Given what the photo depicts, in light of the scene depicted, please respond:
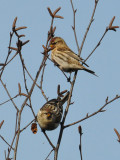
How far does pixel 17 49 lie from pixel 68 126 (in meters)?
1.22

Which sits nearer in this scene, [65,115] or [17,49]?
[17,49]

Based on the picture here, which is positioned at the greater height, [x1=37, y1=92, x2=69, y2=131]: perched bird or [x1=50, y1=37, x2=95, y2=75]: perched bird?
[x1=50, y1=37, x2=95, y2=75]: perched bird

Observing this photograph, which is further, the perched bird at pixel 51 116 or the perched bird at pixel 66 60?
the perched bird at pixel 66 60

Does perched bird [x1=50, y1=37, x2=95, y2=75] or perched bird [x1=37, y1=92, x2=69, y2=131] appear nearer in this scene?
perched bird [x1=37, y1=92, x2=69, y2=131]

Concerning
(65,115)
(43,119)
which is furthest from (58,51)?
(65,115)

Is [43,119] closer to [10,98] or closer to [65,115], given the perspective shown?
[65,115]

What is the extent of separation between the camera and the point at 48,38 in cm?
373

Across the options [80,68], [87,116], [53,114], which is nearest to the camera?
[87,116]

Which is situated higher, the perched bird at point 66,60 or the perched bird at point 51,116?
the perched bird at point 66,60

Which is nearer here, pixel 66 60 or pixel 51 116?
pixel 51 116

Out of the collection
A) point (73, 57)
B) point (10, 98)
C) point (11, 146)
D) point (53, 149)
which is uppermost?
point (73, 57)

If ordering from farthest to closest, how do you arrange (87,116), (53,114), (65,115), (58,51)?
(58,51)
(53,114)
(65,115)
(87,116)

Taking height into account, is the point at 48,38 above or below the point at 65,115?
above

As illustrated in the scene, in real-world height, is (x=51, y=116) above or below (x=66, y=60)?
below
